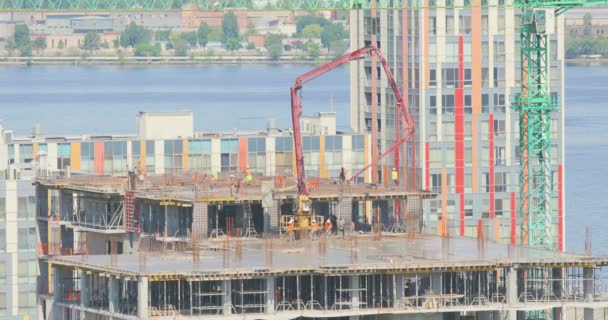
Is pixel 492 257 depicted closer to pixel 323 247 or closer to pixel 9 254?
pixel 323 247

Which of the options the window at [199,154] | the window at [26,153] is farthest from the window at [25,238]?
the window at [199,154]

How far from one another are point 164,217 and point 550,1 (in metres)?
49.5

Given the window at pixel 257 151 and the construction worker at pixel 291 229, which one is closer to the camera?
the construction worker at pixel 291 229

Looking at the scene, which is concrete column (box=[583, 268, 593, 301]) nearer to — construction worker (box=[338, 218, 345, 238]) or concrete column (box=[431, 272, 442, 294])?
concrete column (box=[431, 272, 442, 294])

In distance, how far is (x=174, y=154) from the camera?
198000 millimetres

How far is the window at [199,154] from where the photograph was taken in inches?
7793

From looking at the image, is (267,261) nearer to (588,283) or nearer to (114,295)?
(114,295)

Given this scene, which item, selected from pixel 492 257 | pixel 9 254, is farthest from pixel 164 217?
pixel 9 254

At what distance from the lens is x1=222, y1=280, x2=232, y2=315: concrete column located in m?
124

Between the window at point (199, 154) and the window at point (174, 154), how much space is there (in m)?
0.74

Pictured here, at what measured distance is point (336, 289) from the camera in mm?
125562

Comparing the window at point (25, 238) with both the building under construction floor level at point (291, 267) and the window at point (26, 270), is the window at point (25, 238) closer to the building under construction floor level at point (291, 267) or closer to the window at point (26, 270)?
the window at point (26, 270)

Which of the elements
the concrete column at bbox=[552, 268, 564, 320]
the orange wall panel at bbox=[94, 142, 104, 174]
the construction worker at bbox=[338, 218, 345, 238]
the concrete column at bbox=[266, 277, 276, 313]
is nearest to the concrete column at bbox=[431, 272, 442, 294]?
the concrete column at bbox=[552, 268, 564, 320]

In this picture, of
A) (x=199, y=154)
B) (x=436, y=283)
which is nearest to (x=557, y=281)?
(x=436, y=283)
